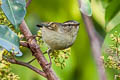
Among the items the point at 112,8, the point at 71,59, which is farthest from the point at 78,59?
the point at 112,8

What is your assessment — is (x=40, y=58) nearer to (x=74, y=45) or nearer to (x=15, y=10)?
(x=15, y=10)

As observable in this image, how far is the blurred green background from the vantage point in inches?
104

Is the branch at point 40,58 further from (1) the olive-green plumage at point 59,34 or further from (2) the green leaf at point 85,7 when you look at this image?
(2) the green leaf at point 85,7

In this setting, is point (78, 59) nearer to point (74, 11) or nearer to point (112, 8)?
point (74, 11)

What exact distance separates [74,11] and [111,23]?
0.79 metres

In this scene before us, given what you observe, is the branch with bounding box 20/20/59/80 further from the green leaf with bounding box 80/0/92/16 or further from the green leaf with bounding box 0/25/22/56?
the green leaf with bounding box 80/0/92/16

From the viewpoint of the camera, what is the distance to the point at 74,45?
2791 mm

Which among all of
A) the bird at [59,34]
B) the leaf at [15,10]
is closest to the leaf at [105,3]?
the bird at [59,34]

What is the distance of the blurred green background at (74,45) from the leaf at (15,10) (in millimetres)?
886

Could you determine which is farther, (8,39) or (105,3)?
(105,3)

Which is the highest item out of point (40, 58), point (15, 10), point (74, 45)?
point (15, 10)

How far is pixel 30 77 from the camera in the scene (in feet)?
9.27

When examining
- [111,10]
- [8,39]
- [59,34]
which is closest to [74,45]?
[111,10]

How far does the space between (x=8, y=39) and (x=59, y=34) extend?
0.23 m
